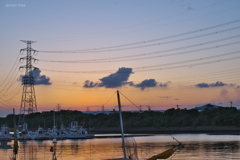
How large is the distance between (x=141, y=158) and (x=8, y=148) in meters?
62.2

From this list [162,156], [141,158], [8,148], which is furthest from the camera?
[8,148]

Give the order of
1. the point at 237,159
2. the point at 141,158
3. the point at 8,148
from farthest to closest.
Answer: the point at 8,148 < the point at 141,158 < the point at 237,159

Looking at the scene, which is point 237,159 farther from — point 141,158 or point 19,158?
point 19,158

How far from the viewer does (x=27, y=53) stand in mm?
151375

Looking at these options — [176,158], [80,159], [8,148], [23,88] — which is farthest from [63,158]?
[23,88]

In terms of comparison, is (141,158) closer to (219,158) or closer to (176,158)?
(176,158)

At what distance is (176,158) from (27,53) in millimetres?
84965

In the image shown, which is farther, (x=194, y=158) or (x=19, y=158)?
(x=19, y=158)

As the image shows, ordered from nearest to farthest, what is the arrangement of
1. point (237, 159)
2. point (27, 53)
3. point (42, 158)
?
point (237, 159) → point (42, 158) → point (27, 53)

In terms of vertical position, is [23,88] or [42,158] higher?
[23,88]

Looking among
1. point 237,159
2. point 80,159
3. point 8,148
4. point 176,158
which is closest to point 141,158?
point 176,158

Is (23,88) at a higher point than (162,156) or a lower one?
higher

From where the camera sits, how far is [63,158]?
9775 cm

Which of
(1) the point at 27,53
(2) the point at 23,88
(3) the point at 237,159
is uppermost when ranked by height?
(1) the point at 27,53
